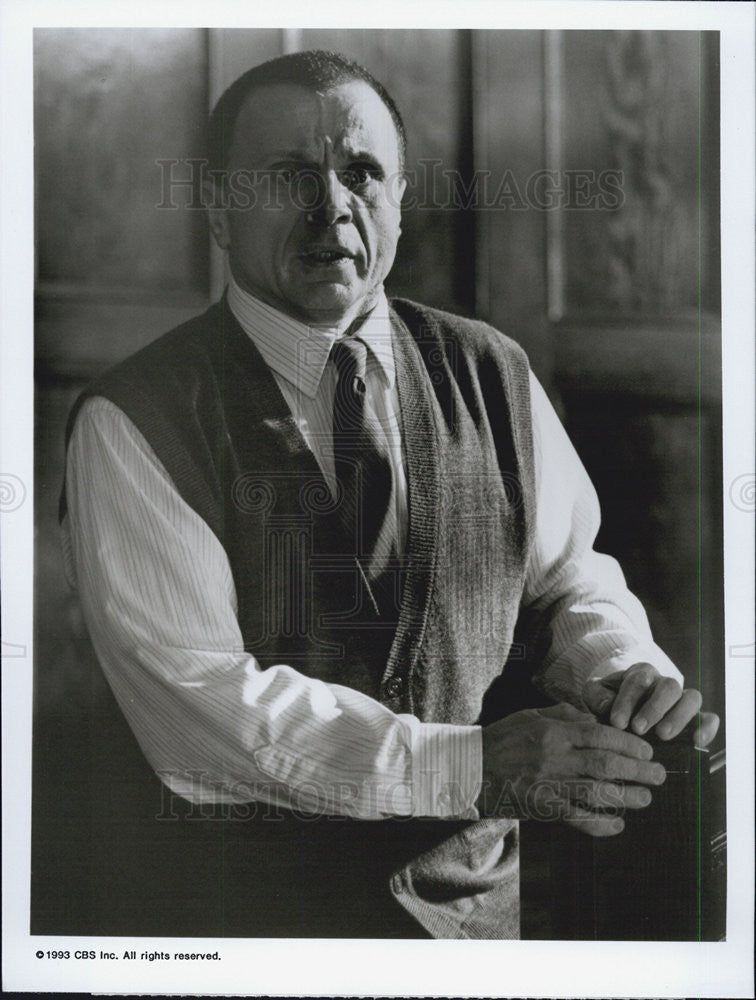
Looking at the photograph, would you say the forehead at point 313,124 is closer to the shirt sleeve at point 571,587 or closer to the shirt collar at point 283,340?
the shirt collar at point 283,340

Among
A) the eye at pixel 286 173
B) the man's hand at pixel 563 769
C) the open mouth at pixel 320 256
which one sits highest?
the eye at pixel 286 173

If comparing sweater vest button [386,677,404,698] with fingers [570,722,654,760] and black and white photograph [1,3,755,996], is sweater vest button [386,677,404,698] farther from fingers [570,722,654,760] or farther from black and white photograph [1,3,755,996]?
fingers [570,722,654,760]

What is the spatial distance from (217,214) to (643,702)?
126 centimetres

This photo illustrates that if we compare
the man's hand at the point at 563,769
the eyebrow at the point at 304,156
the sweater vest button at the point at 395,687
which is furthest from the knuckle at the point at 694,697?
the eyebrow at the point at 304,156

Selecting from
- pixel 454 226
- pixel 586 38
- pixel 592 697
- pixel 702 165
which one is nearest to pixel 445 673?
pixel 592 697

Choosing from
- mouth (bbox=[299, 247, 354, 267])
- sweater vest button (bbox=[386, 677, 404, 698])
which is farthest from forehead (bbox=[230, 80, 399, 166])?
sweater vest button (bbox=[386, 677, 404, 698])

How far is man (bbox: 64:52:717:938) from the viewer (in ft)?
6.59

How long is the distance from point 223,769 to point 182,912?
32 centimetres

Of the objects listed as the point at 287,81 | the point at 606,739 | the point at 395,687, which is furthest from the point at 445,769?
the point at 287,81

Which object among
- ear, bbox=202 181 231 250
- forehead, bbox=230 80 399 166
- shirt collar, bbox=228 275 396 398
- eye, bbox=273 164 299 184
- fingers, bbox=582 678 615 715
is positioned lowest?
fingers, bbox=582 678 615 715

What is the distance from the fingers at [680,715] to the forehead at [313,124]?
3.94 ft

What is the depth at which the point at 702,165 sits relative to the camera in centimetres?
212

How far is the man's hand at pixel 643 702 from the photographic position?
1.99 m

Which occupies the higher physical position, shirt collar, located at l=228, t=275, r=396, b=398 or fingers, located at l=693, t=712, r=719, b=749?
shirt collar, located at l=228, t=275, r=396, b=398
